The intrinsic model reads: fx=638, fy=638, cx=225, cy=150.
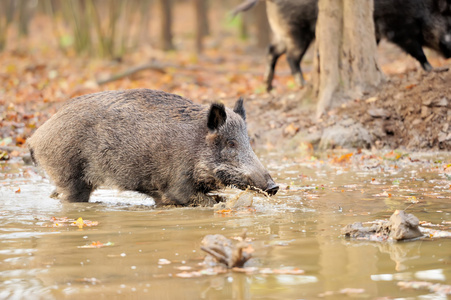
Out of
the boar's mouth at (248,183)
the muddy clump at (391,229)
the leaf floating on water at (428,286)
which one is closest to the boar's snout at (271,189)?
the boar's mouth at (248,183)

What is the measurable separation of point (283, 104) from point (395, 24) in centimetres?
280

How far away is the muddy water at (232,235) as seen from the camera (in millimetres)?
3205

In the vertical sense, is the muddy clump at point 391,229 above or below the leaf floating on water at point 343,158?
below

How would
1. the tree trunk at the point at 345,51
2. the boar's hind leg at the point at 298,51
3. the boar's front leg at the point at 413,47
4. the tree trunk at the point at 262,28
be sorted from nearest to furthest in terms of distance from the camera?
the tree trunk at the point at 345,51 < the boar's front leg at the point at 413,47 < the boar's hind leg at the point at 298,51 < the tree trunk at the point at 262,28

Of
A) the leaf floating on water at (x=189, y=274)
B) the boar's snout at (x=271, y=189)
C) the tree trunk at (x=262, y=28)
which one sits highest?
the tree trunk at (x=262, y=28)

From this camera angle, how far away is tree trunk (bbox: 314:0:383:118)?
10641mm

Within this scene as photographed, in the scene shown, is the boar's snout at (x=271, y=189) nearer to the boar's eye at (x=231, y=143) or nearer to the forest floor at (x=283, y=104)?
Answer: the boar's eye at (x=231, y=143)

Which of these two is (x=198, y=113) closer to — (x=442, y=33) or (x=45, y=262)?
(x=45, y=262)

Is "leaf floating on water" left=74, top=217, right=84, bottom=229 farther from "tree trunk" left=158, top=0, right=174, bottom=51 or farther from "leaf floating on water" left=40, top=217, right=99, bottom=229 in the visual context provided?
"tree trunk" left=158, top=0, right=174, bottom=51

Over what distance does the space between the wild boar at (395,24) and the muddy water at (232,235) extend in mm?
5712

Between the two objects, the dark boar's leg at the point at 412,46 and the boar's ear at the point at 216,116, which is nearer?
the boar's ear at the point at 216,116

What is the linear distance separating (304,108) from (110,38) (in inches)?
427

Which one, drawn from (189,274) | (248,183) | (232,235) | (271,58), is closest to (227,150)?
(248,183)

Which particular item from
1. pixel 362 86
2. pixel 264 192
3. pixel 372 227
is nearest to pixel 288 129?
pixel 362 86
